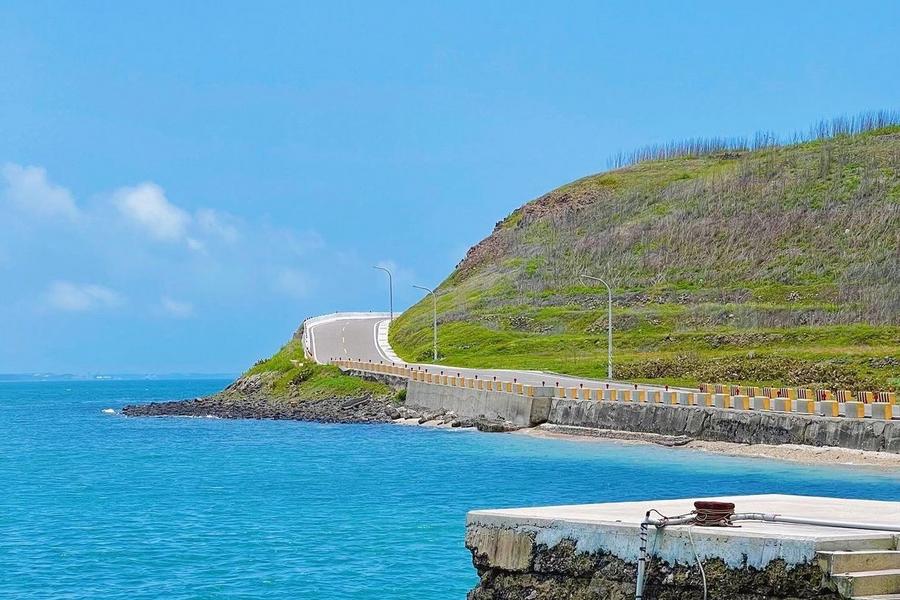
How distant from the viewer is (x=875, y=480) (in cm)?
3784

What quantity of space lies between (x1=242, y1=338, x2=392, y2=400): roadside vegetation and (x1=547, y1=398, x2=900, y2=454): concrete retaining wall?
25.6m

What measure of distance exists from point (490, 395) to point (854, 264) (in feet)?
145

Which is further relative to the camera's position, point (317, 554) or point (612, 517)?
point (317, 554)

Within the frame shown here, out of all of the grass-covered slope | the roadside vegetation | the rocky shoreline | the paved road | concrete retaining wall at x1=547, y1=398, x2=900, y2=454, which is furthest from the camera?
the roadside vegetation

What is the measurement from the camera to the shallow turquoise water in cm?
2586

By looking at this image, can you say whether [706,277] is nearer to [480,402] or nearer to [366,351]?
[366,351]

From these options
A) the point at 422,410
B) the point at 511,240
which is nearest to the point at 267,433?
the point at 422,410

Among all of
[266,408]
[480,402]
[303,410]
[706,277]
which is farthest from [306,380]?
[706,277]

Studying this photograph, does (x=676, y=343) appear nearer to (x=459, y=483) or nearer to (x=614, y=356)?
(x=614, y=356)

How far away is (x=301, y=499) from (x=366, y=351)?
69.9 m

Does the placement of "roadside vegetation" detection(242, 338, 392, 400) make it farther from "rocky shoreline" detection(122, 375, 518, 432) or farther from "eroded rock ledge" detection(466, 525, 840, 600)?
"eroded rock ledge" detection(466, 525, 840, 600)

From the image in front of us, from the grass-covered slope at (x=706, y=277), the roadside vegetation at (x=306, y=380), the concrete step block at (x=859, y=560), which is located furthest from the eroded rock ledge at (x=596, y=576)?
the roadside vegetation at (x=306, y=380)

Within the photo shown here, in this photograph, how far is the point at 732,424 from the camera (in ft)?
165

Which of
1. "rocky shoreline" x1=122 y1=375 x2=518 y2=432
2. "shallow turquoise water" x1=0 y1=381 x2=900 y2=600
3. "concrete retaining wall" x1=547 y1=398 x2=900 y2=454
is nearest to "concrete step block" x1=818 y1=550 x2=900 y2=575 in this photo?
"shallow turquoise water" x1=0 y1=381 x2=900 y2=600
